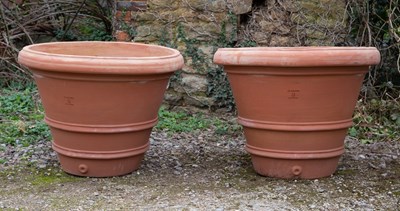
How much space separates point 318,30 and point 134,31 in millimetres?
1403

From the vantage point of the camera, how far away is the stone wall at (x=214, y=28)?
15.6 feet

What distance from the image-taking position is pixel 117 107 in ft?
10.4

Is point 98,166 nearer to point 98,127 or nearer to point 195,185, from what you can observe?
point 98,127

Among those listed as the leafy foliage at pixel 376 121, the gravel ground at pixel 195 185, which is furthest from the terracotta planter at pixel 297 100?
the leafy foliage at pixel 376 121

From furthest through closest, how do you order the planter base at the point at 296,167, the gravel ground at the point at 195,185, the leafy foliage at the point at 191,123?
the leafy foliage at the point at 191,123 → the planter base at the point at 296,167 → the gravel ground at the point at 195,185

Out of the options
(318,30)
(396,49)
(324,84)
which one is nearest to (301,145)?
(324,84)

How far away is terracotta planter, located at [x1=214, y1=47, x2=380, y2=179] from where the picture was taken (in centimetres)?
310

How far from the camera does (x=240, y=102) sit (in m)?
3.34

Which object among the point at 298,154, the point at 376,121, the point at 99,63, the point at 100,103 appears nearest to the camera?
the point at 99,63

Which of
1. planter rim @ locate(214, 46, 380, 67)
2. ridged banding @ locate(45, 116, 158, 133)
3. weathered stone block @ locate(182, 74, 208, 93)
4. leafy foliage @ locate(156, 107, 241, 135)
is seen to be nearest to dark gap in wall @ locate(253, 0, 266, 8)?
weathered stone block @ locate(182, 74, 208, 93)

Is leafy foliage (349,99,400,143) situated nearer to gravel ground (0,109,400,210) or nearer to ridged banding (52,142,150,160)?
gravel ground (0,109,400,210)

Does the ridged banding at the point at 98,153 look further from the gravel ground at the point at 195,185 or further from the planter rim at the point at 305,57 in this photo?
the planter rim at the point at 305,57

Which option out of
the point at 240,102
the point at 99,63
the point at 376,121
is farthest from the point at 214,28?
the point at 99,63

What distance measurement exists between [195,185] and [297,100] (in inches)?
26.4
